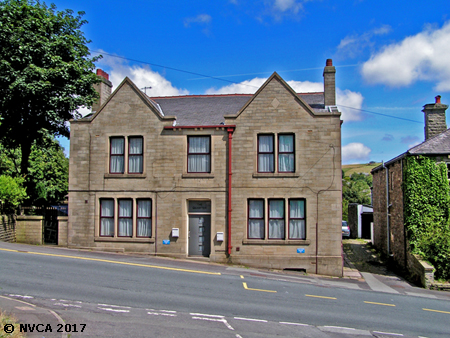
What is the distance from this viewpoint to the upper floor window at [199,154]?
21281 mm

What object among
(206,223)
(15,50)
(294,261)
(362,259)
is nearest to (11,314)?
(206,223)

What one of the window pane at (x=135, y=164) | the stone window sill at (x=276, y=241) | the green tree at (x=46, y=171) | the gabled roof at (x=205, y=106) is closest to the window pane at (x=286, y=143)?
the gabled roof at (x=205, y=106)

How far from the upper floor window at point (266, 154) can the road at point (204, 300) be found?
5.49 m

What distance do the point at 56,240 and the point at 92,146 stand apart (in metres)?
6.57

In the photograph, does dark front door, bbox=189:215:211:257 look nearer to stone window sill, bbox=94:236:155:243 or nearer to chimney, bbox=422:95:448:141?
stone window sill, bbox=94:236:155:243

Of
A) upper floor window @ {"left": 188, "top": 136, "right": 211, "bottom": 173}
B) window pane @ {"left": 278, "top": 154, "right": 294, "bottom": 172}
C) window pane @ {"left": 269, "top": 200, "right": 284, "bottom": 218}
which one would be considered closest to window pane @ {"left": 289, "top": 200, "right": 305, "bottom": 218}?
window pane @ {"left": 269, "top": 200, "right": 284, "bottom": 218}

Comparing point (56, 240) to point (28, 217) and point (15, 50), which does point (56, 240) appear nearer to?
point (28, 217)

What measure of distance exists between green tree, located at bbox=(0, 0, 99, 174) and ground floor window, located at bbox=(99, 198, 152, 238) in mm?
7999

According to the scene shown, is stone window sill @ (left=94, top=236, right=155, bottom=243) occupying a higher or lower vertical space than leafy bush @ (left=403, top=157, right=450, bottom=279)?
lower

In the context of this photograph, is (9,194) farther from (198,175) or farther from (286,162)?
(286,162)

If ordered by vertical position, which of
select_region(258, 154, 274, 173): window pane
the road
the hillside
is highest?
the hillside

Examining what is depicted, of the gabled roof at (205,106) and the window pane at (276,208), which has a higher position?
the gabled roof at (205,106)

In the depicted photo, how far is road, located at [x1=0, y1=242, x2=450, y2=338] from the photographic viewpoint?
10320 millimetres

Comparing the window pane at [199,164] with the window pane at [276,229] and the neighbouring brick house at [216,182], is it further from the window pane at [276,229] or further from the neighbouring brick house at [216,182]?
the window pane at [276,229]
